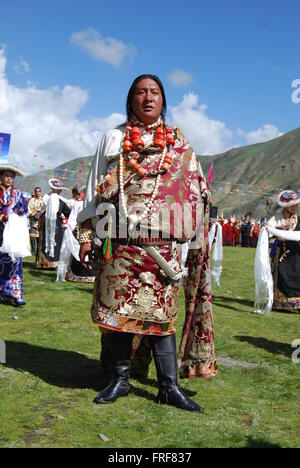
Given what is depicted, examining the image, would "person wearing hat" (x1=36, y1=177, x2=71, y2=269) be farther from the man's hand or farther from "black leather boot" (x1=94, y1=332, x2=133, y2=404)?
"black leather boot" (x1=94, y1=332, x2=133, y2=404)

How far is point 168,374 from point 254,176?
129m

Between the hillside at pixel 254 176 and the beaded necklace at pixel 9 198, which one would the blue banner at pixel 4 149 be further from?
the hillside at pixel 254 176

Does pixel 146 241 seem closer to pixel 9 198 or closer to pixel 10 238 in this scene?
pixel 10 238

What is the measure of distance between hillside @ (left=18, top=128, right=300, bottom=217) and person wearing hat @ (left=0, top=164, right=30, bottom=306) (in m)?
88.5

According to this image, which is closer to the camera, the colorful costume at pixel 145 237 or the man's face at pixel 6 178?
the colorful costume at pixel 145 237

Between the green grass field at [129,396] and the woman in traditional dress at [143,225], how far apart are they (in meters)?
0.25

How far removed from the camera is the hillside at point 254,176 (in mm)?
109500

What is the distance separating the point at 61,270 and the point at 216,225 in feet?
10.4

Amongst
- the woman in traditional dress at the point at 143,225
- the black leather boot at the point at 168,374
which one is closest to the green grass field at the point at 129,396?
the black leather boot at the point at 168,374

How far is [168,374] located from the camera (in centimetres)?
369

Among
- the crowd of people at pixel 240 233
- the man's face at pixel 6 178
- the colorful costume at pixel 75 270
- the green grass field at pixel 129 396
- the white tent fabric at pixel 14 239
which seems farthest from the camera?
the crowd of people at pixel 240 233

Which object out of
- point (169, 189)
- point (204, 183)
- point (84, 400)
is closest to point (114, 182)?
point (169, 189)

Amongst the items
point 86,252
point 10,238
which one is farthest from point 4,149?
point 86,252
